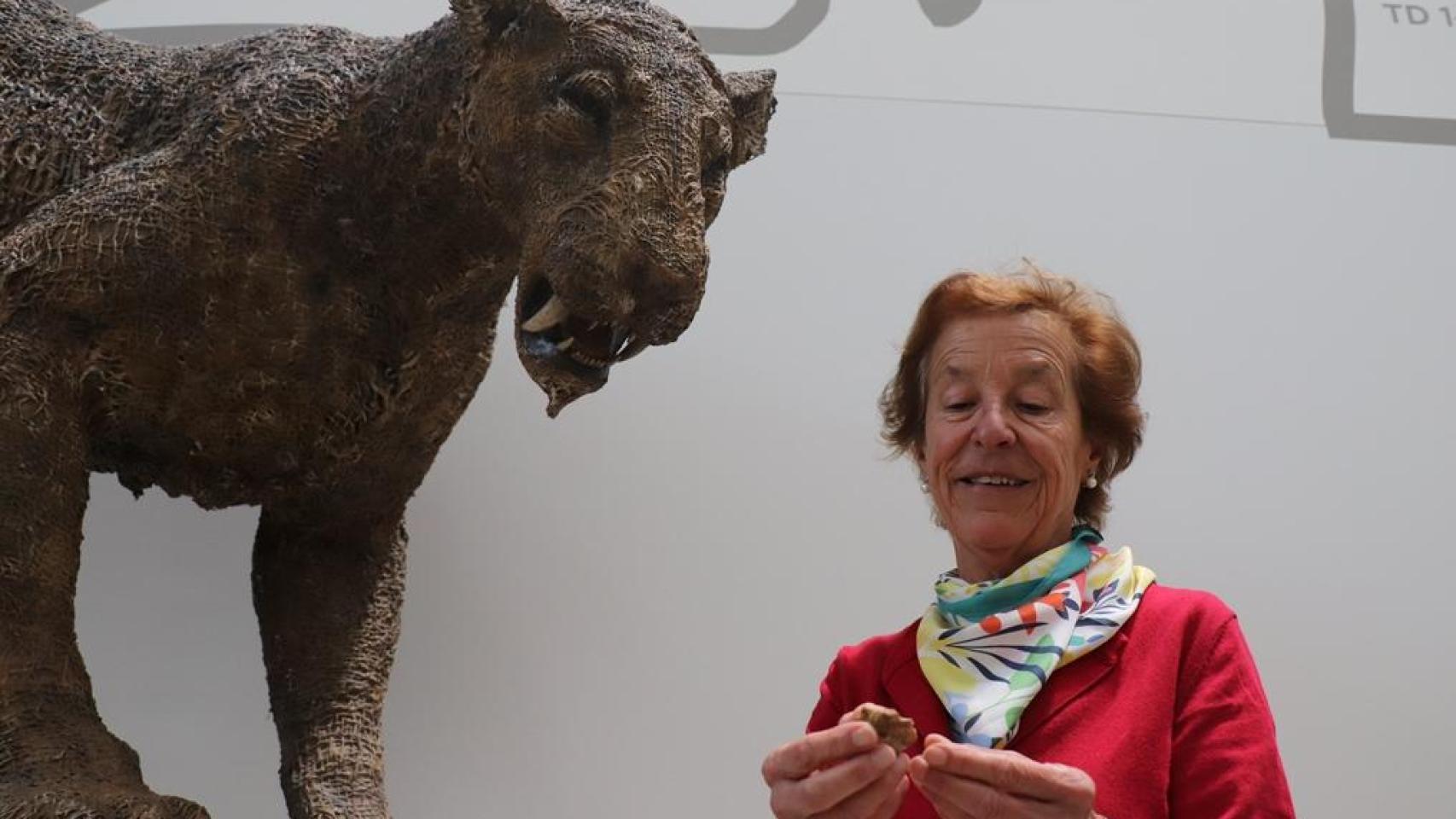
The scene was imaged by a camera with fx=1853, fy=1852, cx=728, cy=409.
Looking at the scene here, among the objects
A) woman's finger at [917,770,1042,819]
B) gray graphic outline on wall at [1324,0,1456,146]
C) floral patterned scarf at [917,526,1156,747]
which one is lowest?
woman's finger at [917,770,1042,819]

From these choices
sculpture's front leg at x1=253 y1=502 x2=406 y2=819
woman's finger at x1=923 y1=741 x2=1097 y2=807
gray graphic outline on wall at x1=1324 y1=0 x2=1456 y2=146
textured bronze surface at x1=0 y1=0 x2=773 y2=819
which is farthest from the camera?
gray graphic outline on wall at x1=1324 y1=0 x2=1456 y2=146

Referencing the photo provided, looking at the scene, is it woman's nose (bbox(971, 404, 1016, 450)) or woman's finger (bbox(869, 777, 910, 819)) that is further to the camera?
woman's nose (bbox(971, 404, 1016, 450))

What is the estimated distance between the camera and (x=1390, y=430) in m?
1.63

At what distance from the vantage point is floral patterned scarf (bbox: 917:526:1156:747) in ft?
3.47

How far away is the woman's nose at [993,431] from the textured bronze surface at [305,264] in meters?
0.21

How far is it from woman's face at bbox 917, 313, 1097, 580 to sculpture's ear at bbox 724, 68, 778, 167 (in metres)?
0.18

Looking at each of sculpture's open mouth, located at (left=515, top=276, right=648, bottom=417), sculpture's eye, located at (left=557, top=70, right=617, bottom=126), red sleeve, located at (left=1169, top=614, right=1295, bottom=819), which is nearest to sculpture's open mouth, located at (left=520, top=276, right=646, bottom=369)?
sculpture's open mouth, located at (left=515, top=276, right=648, bottom=417)

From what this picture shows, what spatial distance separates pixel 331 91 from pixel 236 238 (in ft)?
0.35

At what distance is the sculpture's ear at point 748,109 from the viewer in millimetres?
1132

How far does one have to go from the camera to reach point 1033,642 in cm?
108

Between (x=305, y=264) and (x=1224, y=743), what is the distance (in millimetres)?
604

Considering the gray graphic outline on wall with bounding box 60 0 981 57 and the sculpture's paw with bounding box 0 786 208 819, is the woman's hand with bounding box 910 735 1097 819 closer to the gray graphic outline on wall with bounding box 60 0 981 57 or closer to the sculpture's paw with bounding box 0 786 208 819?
the sculpture's paw with bounding box 0 786 208 819

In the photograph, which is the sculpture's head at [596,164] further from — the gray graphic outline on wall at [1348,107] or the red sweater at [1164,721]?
the gray graphic outline on wall at [1348,107]

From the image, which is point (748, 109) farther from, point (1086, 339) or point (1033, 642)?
point (1033, 642)
